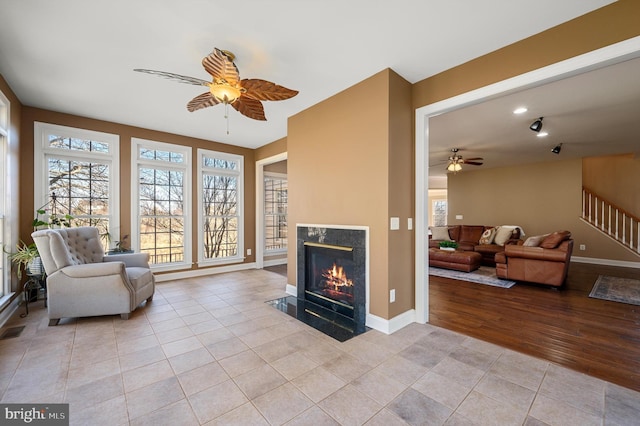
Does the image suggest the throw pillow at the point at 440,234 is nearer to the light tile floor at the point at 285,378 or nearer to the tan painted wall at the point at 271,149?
the tan painted wall at the point at 271,149

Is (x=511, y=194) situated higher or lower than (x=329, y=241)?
higher

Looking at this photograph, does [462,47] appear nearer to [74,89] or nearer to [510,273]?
[510,273]

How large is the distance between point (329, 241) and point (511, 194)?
23.0 ft

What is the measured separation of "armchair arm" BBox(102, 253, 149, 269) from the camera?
3.67 m

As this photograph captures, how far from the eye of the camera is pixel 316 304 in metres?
3.55

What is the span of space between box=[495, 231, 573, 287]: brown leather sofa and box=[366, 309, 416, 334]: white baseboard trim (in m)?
2.89

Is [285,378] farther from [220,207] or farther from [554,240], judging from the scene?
[554,240]

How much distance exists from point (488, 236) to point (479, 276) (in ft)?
6.97

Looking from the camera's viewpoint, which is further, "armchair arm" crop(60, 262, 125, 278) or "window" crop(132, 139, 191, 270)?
"window" crop(132, 139, 191, 270)

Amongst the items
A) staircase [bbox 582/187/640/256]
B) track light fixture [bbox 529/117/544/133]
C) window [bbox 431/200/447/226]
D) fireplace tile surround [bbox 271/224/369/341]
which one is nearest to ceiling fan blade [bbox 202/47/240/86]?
fireplace tile surround [bbox 271/224/369/341]

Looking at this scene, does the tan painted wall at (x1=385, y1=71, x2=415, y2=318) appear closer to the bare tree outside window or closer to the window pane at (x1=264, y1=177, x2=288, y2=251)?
the bare tree outside window

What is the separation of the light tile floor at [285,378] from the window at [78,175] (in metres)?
1.82

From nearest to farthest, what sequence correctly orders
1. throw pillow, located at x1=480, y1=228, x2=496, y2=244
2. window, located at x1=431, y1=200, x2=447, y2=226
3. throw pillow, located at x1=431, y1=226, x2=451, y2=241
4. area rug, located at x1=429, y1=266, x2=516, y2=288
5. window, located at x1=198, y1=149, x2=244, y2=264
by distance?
1. area rug, located at x1=429, y1=266, x2=516, y2=288
2. window, located at x1=198, y1=149, x2=244, y2=264
3. throw pillow, located at x1=480, y1=228, x2=496, y2=244
4. throw pillow, located at x1=431, y1=226, x2=451, y2=241
5. window, located at x1=431, y1=200, x2=447, y2=226

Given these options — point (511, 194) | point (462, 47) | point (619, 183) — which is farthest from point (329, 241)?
point (619, 183)
